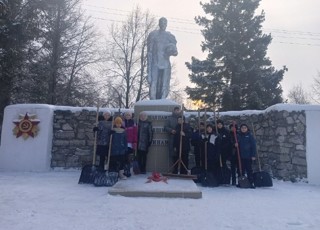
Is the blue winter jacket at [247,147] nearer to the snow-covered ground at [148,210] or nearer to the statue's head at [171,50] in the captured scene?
the snow-covered ground at [148,210]

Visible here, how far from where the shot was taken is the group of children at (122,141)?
25.3 feet

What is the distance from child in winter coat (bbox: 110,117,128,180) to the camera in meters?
7.69

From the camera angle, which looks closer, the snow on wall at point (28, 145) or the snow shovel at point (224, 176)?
the snow shovel at point (224, 176)

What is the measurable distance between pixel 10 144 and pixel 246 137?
264 inches

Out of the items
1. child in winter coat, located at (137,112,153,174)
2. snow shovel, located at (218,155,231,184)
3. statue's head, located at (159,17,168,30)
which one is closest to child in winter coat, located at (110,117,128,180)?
child in winter coat, located at (137,112,153,174)

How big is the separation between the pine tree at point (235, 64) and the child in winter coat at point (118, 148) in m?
11.8

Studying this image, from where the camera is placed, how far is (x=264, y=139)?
392 inches

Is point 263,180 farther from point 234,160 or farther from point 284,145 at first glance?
point 284,145

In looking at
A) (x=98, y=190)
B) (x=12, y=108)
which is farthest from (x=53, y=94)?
(x=98, y=190)

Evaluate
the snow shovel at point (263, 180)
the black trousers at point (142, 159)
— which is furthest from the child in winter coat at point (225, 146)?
the black trousers at point (142, 159)

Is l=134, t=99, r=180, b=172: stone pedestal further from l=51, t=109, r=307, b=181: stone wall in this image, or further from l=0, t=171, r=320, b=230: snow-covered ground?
l=51, t=109, r=307, b=181: stone wall

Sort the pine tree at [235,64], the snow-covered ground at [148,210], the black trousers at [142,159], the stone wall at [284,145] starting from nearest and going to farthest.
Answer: the snow-covered ground at [148,210] → the black trousers at [142,159] → the stone wall at [284,145] → the pine tree at [235,64]

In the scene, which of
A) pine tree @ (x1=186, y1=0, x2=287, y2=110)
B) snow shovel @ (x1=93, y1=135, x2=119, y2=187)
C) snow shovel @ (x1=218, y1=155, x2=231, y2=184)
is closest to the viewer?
snow shovel @ (x1=93, y1=135, x2=119, y2=187)

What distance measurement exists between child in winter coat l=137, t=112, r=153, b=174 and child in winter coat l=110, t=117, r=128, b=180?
25.5 inches
